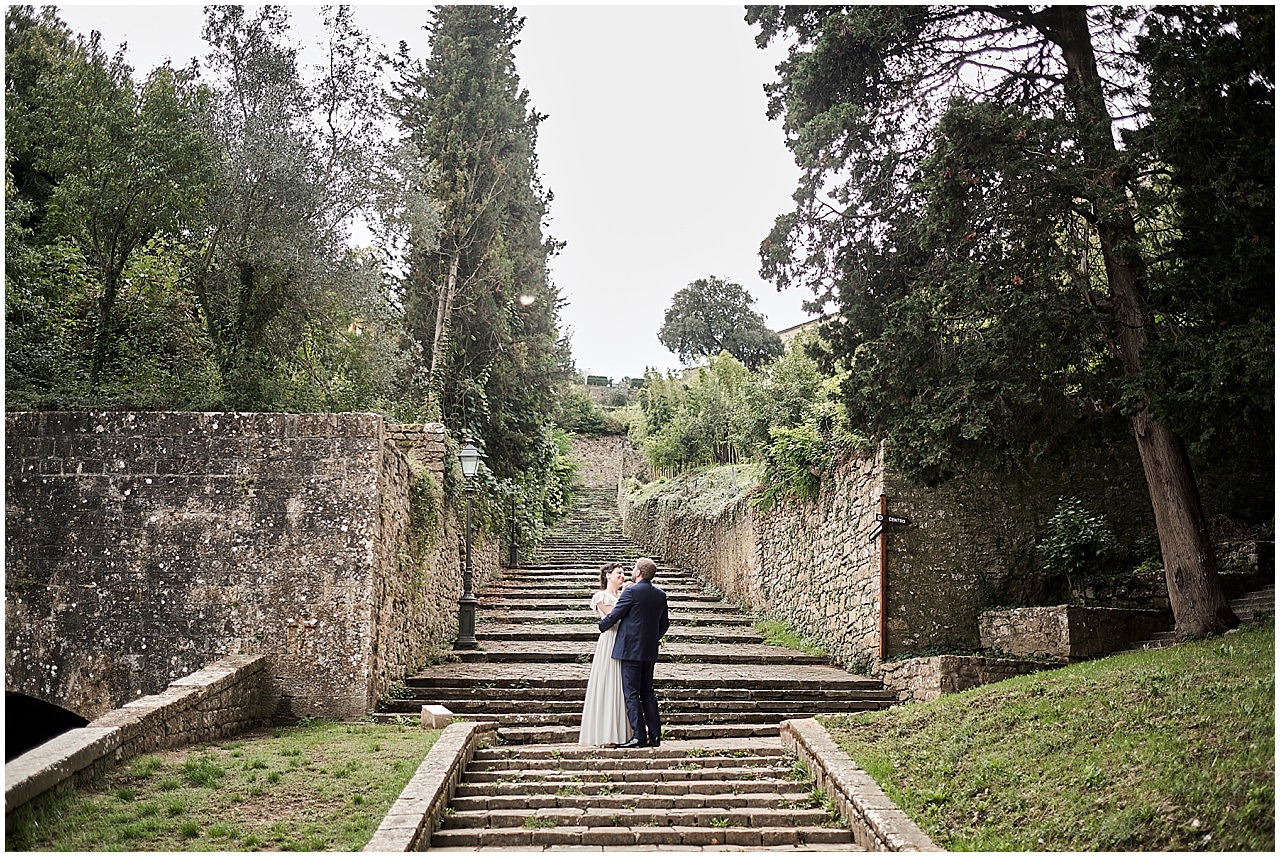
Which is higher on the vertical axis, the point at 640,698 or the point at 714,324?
the point at 714,324

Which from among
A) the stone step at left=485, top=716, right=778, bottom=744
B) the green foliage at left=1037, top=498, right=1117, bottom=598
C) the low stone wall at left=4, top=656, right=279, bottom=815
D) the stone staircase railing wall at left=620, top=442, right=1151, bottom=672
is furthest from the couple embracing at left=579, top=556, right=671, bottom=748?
the green foliage at left=1037, top=498, right=1117, bottom=598

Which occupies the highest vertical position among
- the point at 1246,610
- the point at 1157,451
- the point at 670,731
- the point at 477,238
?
the point at 477,238

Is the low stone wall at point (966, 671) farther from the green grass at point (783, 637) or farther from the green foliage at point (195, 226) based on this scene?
the green foliage at point (195, 226)

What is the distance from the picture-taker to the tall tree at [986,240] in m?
9.20

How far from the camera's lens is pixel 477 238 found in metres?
19.2

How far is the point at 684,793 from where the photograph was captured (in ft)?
25.5

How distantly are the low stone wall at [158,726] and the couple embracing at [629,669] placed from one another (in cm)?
323

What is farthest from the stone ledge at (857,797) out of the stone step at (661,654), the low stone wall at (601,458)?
the low stone wall at (601,458)

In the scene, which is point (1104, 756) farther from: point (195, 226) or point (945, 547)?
point (195, 226)

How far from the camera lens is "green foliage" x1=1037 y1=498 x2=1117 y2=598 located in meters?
11.9

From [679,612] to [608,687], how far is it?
8.79 metres

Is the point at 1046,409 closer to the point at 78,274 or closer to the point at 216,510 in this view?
the point at 216,510

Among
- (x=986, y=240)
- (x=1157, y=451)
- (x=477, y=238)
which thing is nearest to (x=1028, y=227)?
(x=986, y=240)

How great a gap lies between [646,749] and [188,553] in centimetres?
509
